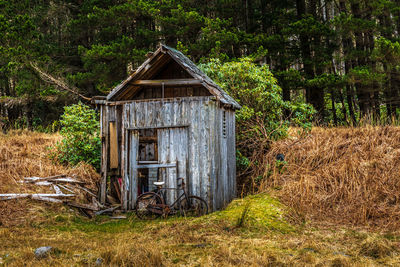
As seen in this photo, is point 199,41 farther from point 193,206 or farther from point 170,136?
point 193,206

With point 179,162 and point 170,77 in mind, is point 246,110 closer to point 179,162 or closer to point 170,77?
point 170,77

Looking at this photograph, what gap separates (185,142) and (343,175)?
464 cm

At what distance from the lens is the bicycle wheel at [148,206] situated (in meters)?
9.09

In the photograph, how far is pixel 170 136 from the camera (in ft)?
31.6

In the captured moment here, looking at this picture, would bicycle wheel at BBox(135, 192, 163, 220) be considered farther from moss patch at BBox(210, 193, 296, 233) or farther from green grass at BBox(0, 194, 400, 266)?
moss patch at BBox(210, 193, 296, 233)

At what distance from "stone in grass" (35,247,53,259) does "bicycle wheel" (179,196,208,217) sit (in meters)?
3.93

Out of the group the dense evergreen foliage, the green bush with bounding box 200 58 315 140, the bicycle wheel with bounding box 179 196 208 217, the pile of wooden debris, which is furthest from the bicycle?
the dense evergreen foliage

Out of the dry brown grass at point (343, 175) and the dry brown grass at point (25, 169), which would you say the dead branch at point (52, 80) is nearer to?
the dry brown grass at point (25, 169)

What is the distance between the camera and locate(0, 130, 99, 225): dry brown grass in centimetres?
876

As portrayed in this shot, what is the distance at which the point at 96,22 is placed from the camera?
19375 mm

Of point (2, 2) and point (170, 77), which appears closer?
point (170, 77)

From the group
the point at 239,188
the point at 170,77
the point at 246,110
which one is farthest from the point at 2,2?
the point at 239,188

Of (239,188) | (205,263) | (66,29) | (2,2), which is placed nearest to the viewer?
(205,263)

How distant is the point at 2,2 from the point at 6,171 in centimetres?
1142
